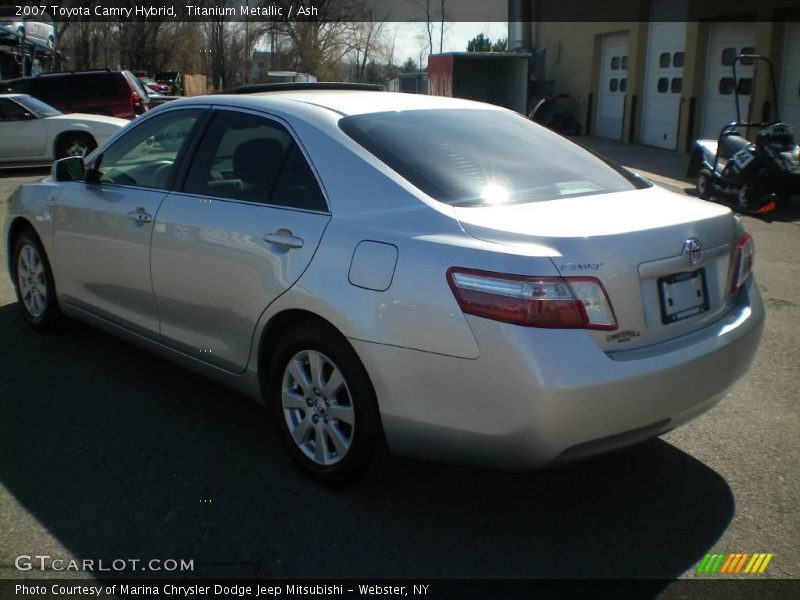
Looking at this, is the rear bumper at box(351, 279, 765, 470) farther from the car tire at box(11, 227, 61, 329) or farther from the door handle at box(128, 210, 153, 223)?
the car tire at box(11, 227, 61, 329)

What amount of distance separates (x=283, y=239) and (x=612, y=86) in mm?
20606

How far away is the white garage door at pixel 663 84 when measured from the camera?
18844 mm

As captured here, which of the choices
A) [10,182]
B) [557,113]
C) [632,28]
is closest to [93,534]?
[10,182]

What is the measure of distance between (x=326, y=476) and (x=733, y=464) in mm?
1867

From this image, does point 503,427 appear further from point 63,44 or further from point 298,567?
point 63,44

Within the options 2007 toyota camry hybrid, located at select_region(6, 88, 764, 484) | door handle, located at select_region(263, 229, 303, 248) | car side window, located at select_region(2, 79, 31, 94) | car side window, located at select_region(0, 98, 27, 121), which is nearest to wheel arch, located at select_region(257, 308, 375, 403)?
2007 toyota camry hybrid, located at select_region(6, 88, 764, 484)

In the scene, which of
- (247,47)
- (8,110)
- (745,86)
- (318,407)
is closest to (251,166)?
(318,407)

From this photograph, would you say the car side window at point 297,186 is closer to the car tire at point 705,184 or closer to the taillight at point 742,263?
the taillight at point 742,263

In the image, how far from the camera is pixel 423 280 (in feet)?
10.1

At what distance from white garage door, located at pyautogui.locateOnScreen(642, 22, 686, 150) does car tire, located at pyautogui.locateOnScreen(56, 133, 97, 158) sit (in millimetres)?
12285

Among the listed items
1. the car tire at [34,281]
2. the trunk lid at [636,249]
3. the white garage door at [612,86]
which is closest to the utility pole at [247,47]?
the white garage door at [612,86]

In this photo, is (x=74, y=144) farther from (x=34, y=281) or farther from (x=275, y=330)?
(x=275, y=330)

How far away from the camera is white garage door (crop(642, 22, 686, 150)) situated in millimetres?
18844

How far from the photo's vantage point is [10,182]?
1505 centimetres
